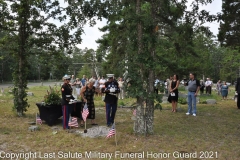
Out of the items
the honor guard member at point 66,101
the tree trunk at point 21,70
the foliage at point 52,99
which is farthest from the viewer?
the tree trunk at point 21,70

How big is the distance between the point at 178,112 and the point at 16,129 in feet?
21.0

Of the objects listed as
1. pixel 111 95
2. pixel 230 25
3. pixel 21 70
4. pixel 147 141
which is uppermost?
pixel 230 25

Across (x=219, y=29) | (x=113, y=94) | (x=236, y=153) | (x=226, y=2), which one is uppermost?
(x=226, y=2)

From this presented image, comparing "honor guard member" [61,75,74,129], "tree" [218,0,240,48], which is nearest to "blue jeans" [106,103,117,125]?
"honor guard member" [61,75,74,129]

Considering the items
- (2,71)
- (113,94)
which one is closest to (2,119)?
(113,94)

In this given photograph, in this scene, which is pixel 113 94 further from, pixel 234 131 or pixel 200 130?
pixel 234 131

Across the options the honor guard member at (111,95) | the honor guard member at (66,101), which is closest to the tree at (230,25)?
the honor guard member at (111,95)

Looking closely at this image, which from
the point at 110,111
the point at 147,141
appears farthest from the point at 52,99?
the point at 147,141

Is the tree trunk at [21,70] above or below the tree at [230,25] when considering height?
below

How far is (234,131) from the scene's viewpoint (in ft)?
23.5

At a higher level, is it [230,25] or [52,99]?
[230,25]

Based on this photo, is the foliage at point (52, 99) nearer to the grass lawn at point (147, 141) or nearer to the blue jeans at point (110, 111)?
the grass lawn at point (147, 141)

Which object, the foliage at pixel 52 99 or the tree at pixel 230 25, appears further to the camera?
the tree at pixel 230 25

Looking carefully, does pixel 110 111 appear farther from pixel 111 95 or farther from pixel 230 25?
pixel 230 25
